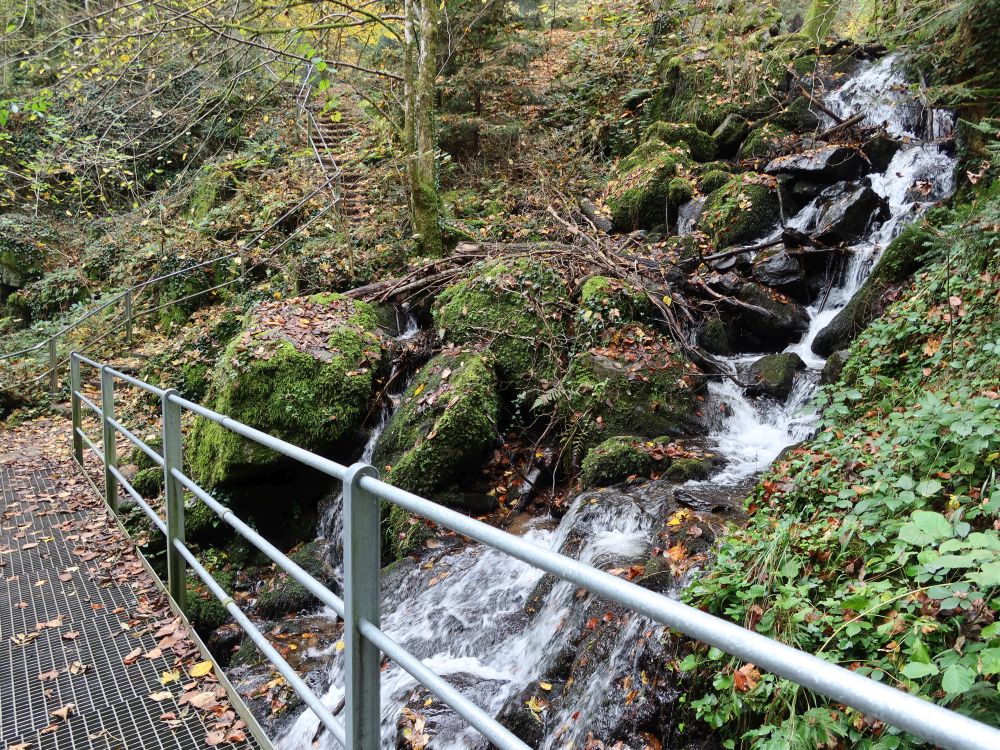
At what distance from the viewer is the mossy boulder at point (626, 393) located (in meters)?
6.70

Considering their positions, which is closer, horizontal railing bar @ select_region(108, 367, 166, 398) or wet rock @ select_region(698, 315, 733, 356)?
horizontal railing bar @ select_region(108, 367, 166, 398)

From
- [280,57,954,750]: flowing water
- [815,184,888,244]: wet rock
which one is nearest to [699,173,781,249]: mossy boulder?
[815,184,888,244]: wet rock

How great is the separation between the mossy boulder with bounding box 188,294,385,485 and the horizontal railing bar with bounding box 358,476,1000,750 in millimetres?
6425

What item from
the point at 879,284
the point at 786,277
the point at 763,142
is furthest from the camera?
the point at 763,142

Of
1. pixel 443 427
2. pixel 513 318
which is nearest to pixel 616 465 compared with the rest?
pixel 443 427

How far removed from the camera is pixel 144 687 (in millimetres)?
3094

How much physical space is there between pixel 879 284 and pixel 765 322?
4.64 feet

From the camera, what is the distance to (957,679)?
2191 millimetres

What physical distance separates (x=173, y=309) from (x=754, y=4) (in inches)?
564

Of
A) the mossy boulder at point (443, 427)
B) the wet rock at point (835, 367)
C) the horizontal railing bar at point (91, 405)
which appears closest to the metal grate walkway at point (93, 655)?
the horizontal railing bar at point (91, 405)

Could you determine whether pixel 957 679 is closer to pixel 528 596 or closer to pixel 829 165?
pixel 528 596

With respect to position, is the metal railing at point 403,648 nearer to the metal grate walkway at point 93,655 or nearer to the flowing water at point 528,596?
the metal grate walkway at point 93,655

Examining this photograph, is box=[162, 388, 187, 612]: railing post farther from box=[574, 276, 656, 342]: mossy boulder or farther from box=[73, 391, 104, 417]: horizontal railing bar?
box=[574, 276, 656, 342]: mossy boulder

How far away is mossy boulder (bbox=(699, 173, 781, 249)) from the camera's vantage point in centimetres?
1000
